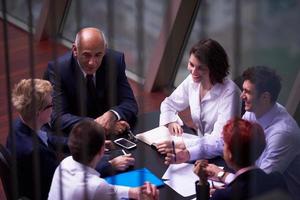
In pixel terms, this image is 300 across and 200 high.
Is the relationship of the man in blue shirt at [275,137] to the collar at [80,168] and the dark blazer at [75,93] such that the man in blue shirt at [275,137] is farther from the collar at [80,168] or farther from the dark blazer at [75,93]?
the dark blazer at [75,93]

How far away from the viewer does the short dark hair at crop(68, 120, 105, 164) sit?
2471 millimetres

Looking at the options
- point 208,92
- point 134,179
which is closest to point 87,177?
point 134,179

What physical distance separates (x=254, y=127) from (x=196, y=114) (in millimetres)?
756

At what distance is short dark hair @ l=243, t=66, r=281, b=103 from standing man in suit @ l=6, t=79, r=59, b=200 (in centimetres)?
77

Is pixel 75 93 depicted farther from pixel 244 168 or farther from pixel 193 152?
pixel 244 168

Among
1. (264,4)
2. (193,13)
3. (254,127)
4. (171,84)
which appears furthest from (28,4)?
(171,84)

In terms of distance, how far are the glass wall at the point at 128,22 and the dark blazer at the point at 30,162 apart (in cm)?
45

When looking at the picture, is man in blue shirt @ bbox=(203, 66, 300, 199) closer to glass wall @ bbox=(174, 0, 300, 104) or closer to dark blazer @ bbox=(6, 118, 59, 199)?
glass wall @ bbox=(174, 0, 300, 104)

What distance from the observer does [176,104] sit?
130 inches

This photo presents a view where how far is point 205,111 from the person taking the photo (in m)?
3.12

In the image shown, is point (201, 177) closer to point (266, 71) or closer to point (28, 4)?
point (266, 71)

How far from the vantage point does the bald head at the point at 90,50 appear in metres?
3.12

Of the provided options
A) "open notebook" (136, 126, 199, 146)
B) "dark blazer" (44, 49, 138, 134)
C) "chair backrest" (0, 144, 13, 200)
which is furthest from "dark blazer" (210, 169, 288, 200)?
"dark blazer" (44, 49, 138, 134)

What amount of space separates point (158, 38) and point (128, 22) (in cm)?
158
